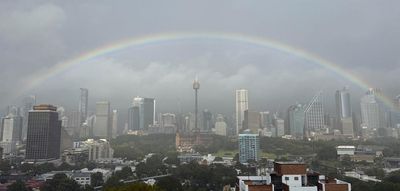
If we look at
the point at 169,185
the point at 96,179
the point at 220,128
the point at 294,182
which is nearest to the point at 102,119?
the point at 220,128

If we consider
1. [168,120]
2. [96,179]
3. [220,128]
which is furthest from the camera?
[168,120]

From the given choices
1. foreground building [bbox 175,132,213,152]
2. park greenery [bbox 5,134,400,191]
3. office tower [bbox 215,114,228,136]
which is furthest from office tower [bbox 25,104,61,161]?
office tower [bbox 215,114,228,136]

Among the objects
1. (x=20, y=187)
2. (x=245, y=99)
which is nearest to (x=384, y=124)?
(x=245, y=99)

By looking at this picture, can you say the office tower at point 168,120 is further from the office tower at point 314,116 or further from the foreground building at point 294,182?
the foreground building at point 294,182

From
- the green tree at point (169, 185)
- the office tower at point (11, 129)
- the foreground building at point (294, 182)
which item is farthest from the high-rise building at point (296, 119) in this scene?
the foreground building at point (294, 182)

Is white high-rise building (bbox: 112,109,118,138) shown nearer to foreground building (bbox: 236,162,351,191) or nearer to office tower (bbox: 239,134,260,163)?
office tower (bbox: 239,134,260,163)

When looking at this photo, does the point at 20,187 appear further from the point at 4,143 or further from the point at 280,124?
the point at 280,124

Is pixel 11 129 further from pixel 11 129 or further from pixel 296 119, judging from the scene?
pixel 296 119
